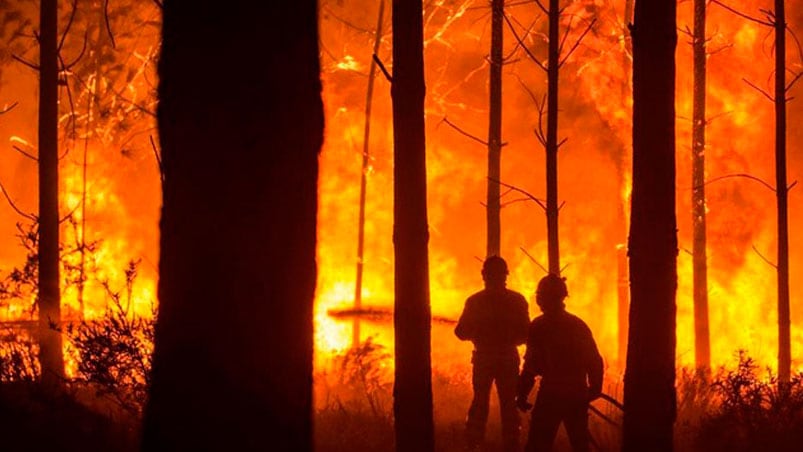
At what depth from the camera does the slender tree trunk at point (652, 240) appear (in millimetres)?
6934

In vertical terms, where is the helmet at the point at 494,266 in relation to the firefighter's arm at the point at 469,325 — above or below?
above

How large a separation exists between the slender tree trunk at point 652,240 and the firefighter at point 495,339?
216 cm

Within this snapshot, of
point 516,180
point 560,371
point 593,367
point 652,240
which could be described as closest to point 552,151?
point 593,367

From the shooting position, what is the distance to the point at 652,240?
22.6 feet

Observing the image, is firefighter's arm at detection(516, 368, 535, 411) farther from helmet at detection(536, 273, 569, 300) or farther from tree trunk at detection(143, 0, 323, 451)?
tree trunk at detection(143, 0, 323, 451)

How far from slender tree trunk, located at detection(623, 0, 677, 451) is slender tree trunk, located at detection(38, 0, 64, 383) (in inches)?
316

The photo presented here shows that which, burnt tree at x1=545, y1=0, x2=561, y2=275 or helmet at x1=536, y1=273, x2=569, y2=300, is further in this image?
burnt tree at x1=545, y1=0, x2=561, y2=275

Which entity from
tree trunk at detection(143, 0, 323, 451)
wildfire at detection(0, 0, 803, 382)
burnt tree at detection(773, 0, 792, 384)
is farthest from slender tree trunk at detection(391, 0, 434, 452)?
wildfire at detection(0, 0, 803, 382)

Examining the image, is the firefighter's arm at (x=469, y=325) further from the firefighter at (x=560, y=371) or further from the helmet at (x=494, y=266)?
the firefighter at (x=560, y=371)

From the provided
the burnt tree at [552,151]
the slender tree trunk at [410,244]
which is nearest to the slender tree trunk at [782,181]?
the burnt tree at [552,151]

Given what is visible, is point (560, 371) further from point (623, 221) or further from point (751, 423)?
point (623, 221)

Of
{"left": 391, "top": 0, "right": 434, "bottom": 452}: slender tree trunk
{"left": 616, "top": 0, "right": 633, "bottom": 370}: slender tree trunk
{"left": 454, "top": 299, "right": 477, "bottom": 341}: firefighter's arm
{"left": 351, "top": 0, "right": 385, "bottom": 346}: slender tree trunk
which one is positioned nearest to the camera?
{"left": 391, "top": 0, "right": 434, "bottom": 452}: slender tree trunk

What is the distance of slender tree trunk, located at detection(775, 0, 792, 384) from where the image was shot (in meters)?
13.1

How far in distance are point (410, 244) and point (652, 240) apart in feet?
7.22
